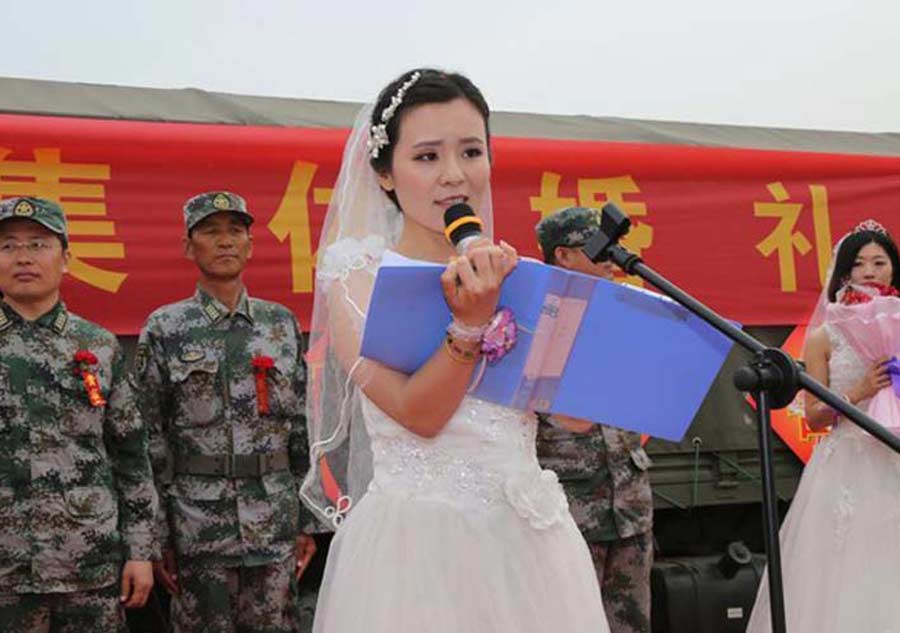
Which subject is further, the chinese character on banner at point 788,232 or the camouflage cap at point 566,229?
the chinese character on banner at point 788,232

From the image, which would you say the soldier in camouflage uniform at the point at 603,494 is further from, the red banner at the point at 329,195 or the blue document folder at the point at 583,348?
the blue document folder at the point at 583,348

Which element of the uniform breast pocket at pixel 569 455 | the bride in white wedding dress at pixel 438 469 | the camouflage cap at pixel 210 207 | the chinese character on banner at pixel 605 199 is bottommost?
the uniform breast pocket at pixel 569 455

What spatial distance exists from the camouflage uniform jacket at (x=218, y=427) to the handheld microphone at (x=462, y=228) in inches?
67.9

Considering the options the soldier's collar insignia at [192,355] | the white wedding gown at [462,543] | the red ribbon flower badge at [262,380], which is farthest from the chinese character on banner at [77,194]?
the white wedding gown at [462,543]

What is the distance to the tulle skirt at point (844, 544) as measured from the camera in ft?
10.00

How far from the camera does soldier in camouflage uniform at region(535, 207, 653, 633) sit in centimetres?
343

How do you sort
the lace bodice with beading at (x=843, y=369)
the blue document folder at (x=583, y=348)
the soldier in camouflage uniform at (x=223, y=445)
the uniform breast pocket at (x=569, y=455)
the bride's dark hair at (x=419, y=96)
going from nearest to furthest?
the blue document folder at (x=583, y=348) < the bride's dark hair at (x=419, y=96) < the soldier in camouflage uniform at (x=223, y=445) < the lace bodice with beading at (x=843, y=369) < the uniform breast pocket at (x=569, y=455)

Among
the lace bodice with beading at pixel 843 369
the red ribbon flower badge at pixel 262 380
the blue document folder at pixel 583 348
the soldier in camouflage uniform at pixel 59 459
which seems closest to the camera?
the blue document folder at pixel 583 348

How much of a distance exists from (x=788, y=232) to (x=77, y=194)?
2911mm

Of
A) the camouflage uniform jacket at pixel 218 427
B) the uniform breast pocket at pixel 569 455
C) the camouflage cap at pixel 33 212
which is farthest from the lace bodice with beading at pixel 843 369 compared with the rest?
the camouflage cap at pixel 33 212

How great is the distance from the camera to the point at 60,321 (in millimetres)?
2779

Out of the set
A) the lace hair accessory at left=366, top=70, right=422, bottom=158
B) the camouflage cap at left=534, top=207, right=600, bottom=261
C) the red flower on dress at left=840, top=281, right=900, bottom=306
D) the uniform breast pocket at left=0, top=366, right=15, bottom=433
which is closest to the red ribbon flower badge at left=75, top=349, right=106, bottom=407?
the uniform breast pocket at left=0, top=366, right=15, bottom=433

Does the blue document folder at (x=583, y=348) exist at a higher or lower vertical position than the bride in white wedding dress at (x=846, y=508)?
higher

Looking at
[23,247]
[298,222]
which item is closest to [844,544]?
[298,222]
